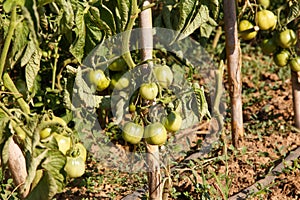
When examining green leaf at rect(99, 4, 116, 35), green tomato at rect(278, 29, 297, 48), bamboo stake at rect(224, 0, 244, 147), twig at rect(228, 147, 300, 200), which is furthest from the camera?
green tomato at rect(278, 29, 297, 48)

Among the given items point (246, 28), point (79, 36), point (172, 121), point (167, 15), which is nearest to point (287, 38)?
Result: point (246, 28)

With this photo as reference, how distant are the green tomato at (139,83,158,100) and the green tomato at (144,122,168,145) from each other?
95mm

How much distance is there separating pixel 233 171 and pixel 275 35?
67 centimetres

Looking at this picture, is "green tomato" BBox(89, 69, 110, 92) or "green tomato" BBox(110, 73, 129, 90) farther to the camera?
"green tomato" BBox(110, 73, 129, 90)

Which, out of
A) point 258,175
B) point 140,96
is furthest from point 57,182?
point 258,175

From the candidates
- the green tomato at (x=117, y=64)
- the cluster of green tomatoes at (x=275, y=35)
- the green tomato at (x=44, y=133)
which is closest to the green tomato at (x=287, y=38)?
the cluster of green tomatoes at (x=275, y=35)

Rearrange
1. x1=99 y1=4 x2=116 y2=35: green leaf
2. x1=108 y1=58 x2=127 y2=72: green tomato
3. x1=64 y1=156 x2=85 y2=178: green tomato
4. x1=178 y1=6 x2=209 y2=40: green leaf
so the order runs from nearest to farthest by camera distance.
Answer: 1. x1=64 y1=156 x2=85 y2=178: green tomato
2. x1=99 y1=4 x2=116 y2=35: green leaf
3. x1=178 y1=6 x2=209 y2=40: green leaf
4. x1=108 y1=58 x2=127 y2=72: green tomato

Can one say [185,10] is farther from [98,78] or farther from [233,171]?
[233,171]

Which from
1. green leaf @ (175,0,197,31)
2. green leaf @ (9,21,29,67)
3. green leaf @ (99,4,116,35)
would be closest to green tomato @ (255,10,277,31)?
green leaf @ (175,0,197,31)

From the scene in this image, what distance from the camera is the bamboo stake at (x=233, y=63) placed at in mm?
2457

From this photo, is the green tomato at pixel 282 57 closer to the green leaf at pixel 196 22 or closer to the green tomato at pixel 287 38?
the green tomato at pixel 287 38

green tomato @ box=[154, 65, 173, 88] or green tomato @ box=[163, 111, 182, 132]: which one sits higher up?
green tomato @ box=[154, 65, 173, 88]

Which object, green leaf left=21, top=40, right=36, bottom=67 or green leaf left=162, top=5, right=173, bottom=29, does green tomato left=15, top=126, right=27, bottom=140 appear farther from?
green leaf left=162, top=5, right=173, bottom=29

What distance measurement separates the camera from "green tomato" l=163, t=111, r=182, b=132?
1.86 metres
